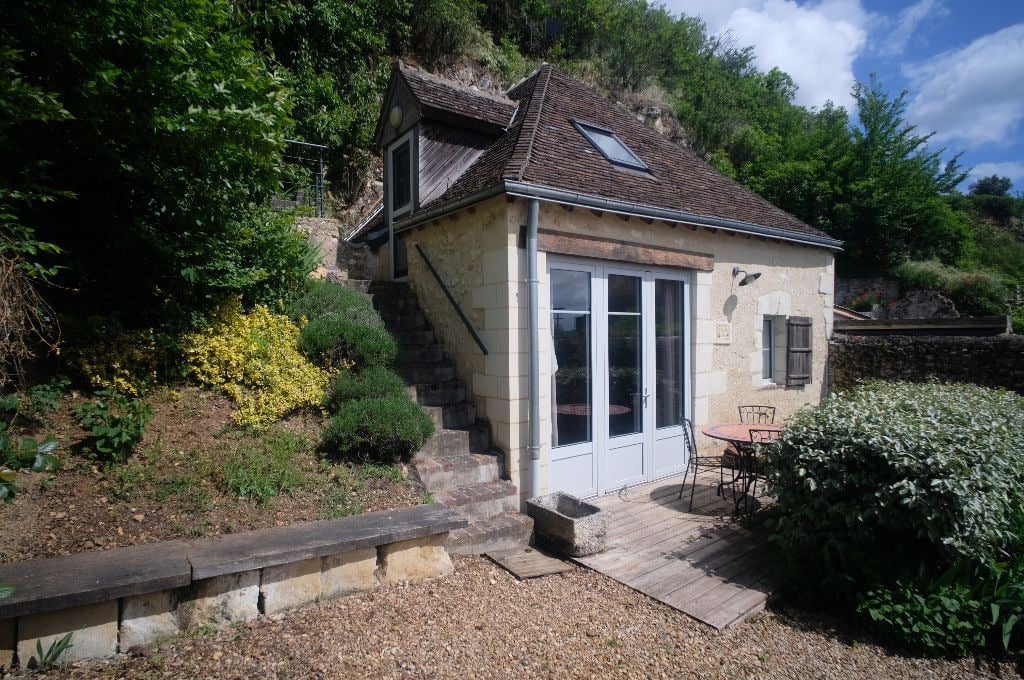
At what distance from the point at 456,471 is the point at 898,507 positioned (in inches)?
138

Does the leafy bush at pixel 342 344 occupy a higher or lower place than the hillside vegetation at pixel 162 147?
lower

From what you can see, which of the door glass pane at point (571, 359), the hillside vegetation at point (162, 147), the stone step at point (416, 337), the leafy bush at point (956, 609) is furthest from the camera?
the stone step at point (416, 337)

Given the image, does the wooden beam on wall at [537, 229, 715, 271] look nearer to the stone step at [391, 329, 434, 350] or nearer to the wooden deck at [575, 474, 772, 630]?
the stone step at [391, 329, 434, 350]

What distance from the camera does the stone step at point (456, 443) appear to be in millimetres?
5105

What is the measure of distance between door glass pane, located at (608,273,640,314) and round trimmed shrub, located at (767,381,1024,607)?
2377mm

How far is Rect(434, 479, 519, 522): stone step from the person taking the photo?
464cm

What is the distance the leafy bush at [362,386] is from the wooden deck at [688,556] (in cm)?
243

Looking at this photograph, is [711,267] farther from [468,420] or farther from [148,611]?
[148,611]

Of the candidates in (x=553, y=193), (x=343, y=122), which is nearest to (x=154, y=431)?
(x=553, y=193)

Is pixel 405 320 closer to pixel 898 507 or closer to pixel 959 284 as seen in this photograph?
pixel 898 507

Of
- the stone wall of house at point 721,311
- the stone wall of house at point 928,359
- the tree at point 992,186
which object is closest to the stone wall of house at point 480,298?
the stone wall of house at point 721,311

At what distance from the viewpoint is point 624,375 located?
20.1 feet

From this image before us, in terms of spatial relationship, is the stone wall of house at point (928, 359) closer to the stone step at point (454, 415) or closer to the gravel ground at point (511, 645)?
the gravel ground at point (511, 645)

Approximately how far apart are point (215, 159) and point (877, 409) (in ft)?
19.6
